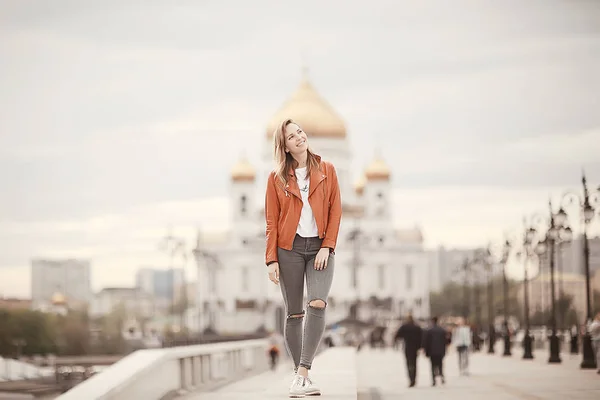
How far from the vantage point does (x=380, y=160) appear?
108125 millimetres

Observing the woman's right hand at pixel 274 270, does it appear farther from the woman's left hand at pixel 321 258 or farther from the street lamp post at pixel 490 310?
the street lamp post at pixel 490 310

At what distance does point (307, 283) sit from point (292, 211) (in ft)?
1.57

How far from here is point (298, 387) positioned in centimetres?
827

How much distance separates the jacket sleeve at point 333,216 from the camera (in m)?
8.30

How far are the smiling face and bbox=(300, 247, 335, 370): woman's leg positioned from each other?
61cm

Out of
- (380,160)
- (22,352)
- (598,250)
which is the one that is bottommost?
(22,352)

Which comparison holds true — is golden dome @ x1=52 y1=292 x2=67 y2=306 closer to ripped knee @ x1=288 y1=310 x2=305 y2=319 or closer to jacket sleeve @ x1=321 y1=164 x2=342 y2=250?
ripped knee @ x1=288 y1=310 x2=305 y2=319

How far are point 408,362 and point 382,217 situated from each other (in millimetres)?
88815

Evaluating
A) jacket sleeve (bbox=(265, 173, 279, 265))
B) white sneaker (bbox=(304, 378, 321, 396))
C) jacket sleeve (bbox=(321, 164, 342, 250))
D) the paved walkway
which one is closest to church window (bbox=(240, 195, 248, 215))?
the paved walkway

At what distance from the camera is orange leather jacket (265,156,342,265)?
27.3ft

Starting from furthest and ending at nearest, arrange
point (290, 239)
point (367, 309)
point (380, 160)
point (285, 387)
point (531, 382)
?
point (380, 160), point (367, 309), point (531, 382), point (285, 387), point (290, 239)

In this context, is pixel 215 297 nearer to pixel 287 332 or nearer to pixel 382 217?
pixel 382 217

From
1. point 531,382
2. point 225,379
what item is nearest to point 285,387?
point 531,382

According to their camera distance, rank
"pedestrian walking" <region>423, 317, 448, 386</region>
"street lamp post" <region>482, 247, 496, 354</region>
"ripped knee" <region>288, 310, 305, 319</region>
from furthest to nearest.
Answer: "street lamp post" <region>482, 247, 496, 354</region>
"pedestrian walking" <region>423, 317, 448, 386</region>
"ripped knee" <region>288, 310, 305, 319</region>
